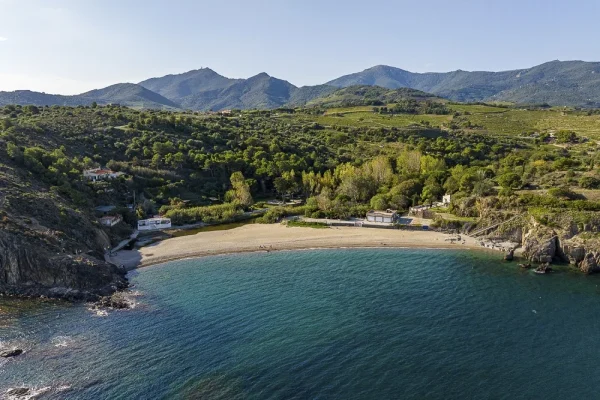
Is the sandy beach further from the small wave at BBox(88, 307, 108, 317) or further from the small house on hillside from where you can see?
the small wave at BBox(88, 307, 108, 317)

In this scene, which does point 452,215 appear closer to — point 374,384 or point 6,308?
point 374,384

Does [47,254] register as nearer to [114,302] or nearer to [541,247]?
[114,302]

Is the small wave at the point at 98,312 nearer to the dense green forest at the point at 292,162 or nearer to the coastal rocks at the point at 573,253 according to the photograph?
the dense green forest at the point at 292,162

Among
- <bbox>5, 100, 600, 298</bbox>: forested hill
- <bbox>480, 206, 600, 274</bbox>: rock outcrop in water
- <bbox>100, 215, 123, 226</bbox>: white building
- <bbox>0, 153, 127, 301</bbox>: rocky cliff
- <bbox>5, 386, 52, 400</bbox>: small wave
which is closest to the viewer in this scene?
<bbox>5, 386, 52, 400</bbox>: small wave

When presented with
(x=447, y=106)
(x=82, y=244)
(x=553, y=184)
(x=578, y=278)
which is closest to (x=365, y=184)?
(x=553, y=184)

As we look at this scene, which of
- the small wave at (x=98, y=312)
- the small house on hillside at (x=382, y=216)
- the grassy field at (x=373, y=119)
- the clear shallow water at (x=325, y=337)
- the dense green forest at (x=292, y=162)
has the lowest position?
the clear shallow water at (x=325, y=337)

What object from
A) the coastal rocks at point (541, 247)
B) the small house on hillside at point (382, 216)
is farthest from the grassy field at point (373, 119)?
the coastal rocks at point (541, 247)

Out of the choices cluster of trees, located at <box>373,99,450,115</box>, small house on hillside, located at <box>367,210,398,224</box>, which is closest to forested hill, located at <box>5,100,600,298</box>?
small house on hillside, located at <box>367,210,398,224</box>
